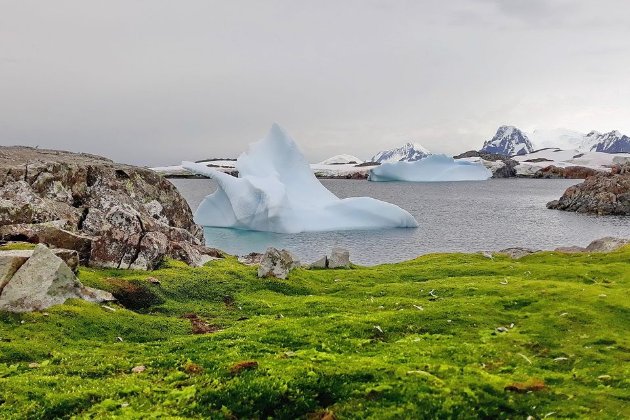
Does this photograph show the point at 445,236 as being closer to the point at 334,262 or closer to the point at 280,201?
the point at 280,201

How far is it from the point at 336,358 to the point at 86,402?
20.1ft

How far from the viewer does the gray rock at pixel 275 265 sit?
29031mm

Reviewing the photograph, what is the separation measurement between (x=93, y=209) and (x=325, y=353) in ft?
87.0

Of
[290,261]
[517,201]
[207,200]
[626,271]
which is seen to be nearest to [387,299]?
[290,261]

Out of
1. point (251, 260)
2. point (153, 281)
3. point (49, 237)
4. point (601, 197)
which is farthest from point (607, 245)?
point (601, 197)

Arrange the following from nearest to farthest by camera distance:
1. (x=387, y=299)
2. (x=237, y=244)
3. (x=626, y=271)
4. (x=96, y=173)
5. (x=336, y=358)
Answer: (x=336, y=358) → (x=387, y=299) → (x=626, y=271) → (x=96, y=173) → (x=237, y=244)

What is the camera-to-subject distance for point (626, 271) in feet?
97.7

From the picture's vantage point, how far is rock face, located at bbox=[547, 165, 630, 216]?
104500 millimetres

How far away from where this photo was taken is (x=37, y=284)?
18.3 metres

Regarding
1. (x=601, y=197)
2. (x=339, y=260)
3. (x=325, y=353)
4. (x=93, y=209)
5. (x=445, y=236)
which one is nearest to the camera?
(x=325, y=353)

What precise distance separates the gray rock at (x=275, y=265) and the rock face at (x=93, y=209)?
5.17m

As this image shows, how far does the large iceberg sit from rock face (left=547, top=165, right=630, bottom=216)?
47.1m

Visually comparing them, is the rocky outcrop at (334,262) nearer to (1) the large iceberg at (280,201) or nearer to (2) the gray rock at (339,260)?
(2) the gray rock at (339,260)

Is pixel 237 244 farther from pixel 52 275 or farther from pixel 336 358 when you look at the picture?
pixel 336 358
